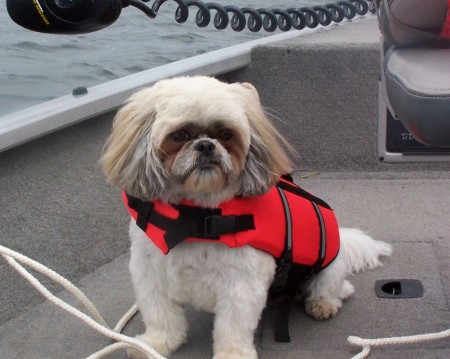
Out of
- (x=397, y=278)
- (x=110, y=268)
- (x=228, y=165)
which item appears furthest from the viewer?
(x=110, y=268)

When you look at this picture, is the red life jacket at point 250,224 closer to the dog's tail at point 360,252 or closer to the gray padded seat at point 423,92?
the dog's tail at point 360,252

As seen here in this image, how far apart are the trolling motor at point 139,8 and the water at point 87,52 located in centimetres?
30

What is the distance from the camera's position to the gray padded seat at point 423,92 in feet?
5.61

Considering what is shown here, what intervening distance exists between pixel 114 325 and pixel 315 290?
724mm

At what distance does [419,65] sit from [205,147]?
0.60m

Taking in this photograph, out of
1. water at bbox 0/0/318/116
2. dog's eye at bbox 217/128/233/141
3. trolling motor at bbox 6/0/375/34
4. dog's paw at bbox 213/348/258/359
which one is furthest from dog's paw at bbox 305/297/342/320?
water at bbox 0/0/318/116

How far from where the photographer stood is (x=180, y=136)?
2.11m

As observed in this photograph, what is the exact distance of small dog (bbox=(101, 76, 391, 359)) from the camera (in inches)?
82.5

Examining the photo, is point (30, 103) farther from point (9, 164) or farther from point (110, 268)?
point (110, 268)

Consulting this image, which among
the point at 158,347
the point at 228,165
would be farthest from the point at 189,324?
the point at 228,165

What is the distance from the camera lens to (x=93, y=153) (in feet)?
10.2

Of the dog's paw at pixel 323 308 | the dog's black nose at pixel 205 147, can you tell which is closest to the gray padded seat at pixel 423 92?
the dog's black nose at pixel 205 147

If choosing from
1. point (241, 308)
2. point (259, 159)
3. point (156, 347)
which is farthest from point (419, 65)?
point (156, 347)

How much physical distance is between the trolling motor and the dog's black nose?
0.58 m
